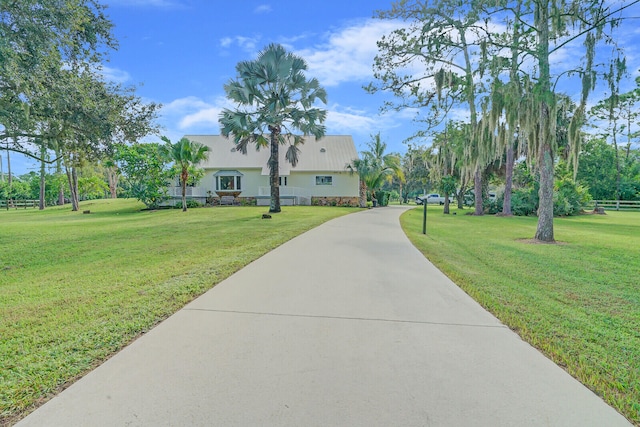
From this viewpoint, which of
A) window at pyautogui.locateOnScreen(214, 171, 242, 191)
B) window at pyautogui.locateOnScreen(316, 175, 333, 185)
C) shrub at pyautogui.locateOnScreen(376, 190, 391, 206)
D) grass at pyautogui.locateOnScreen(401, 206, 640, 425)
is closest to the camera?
grass at pyautogui.locateOnScreen(401, 206, 640, 425)

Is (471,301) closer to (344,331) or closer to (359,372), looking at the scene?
(344,331)

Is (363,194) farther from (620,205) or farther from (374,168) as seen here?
(620,205)

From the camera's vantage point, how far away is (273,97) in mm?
17234

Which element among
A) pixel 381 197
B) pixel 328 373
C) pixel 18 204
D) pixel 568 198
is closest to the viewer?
pixel 328 373

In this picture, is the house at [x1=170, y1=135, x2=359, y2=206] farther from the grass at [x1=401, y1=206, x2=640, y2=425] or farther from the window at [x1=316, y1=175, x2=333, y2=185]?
the grass at [x1=401, y1=206, x2=640, y2=425]

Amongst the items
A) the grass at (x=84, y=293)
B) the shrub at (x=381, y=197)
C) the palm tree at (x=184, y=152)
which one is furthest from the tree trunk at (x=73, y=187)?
the shrub at (x=381, y=197)

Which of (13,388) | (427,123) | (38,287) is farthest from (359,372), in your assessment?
(427,123)

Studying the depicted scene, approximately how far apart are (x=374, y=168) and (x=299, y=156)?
6.73m

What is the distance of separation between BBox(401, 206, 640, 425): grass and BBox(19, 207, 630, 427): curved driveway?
23 cm

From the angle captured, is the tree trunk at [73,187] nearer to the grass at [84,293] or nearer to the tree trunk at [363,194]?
the grass at [84,293]

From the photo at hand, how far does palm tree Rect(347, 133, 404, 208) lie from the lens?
2738 cm

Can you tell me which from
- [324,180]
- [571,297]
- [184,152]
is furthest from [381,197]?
[571,297]

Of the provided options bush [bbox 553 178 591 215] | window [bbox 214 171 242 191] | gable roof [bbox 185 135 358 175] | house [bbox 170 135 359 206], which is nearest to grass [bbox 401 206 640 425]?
bush [bbox 553 178 591 215]

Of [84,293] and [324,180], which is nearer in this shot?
[84,293]
